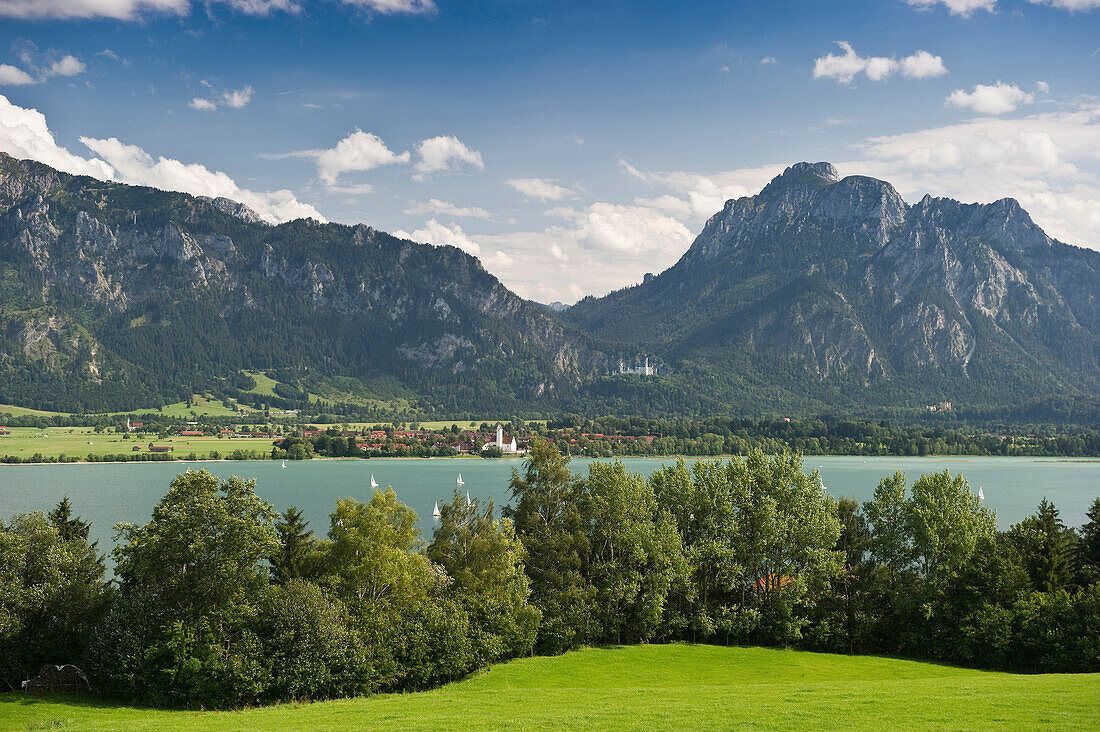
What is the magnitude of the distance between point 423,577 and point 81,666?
467 inches

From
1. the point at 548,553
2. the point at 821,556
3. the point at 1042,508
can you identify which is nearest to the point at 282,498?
the point at 548,553

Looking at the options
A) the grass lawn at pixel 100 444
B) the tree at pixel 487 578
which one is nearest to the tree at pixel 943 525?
the tree at pixel 487 578

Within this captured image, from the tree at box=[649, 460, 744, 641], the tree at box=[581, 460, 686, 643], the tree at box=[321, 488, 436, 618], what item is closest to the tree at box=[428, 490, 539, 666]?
the tree at box=[321, 488, 436, 618]

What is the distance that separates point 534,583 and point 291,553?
34.0ft

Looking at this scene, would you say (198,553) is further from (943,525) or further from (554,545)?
(943,525)

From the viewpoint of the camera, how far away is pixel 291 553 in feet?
111

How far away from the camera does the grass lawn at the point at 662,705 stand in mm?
20297

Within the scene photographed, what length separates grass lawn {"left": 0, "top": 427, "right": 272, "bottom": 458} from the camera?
158 metres

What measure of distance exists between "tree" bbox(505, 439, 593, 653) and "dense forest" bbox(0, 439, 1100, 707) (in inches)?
3.8

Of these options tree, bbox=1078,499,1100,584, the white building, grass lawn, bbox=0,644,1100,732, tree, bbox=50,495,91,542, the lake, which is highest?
tree, bbox=50,495,91,542

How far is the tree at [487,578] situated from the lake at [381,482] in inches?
964

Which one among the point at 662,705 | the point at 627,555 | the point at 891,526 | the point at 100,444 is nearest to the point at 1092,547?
the point at 891,526

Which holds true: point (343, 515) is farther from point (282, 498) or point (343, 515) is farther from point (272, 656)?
point (282, 498)

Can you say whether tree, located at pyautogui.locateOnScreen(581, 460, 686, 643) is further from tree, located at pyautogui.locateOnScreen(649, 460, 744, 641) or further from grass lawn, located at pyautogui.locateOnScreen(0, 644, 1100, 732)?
grass lawn, located at pyautogui.locateOnScreen(0, 644, 1100, 732)
